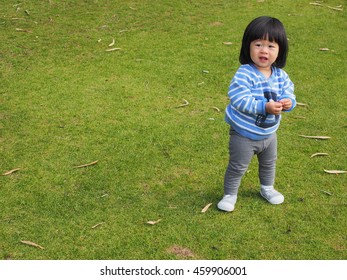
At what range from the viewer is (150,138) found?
4645mm

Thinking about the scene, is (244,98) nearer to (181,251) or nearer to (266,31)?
(266,31)

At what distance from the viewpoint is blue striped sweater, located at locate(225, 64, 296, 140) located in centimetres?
337

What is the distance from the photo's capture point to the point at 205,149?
4500 mm

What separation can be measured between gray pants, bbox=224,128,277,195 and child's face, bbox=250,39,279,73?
1.57ft

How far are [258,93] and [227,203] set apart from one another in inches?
31.1

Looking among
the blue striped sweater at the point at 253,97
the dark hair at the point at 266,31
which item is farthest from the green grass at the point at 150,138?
the dark hair at the point at 266,31

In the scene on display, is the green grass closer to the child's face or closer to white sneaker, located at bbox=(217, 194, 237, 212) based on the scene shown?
white sneaker, located at bbox=(217, 194, 237, 212)

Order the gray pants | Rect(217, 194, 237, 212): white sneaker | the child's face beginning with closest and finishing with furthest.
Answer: the child's face
the gray pants
Rect(217, 194, 237, 212): white sneaker

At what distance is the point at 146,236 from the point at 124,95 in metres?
2.17

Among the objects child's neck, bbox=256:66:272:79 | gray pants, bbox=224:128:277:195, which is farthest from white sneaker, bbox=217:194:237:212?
child's neck, bbox=256:66:272:79

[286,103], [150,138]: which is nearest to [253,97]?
[286,103]

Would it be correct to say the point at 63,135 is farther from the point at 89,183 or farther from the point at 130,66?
the point at 130,66

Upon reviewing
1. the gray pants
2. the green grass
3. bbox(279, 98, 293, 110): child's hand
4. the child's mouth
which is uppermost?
the child's mouth

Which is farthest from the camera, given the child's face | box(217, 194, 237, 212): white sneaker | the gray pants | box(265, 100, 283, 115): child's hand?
box(217, 194, 237, 212): white sneaker
